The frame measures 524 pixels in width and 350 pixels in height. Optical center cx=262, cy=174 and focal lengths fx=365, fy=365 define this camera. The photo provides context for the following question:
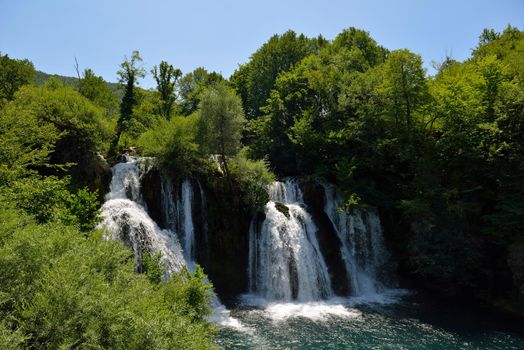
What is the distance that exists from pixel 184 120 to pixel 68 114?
6.80 metres

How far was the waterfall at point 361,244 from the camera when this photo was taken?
23.3m

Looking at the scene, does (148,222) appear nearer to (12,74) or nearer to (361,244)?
(361,244)

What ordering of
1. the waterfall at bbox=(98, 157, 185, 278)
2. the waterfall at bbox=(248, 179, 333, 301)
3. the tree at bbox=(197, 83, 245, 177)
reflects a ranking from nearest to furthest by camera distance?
the waterfall at bbox=(98, 157, 185, 278), the waterfall at bbox=(248, 179, 333, 301), the tree at bbox=(197, 83, 245, 177)

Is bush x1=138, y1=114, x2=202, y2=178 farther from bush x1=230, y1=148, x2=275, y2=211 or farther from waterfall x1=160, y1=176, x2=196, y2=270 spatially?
bush x1=230, y1=148, x2=275, y2=211

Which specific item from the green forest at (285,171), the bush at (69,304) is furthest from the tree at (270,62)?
the bush at (69,304)

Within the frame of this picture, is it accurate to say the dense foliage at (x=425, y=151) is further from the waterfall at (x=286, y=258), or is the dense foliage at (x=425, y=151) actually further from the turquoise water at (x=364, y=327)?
the waterfall at (x=286, y=258)

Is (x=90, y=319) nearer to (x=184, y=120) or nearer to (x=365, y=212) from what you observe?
(x=184, y=120)

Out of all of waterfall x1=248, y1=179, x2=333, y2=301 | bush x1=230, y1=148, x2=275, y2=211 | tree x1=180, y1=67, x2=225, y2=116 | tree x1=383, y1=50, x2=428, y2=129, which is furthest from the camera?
tree x1=180, y1=67, x2=225, y2=116

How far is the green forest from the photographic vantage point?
855 centimetres

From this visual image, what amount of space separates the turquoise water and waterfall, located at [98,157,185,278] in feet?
15.2

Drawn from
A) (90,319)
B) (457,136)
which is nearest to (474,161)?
(457,136)

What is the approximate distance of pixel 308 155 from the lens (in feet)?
97.7

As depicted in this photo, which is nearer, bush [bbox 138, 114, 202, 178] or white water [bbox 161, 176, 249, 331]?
white water [bbox 161, 176, 249, 331]

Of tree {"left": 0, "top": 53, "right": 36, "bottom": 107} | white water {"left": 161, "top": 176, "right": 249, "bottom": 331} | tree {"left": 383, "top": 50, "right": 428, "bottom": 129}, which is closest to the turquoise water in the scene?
white water {"left": 161, "top": 176, "right": 249, "bottom": 331}
